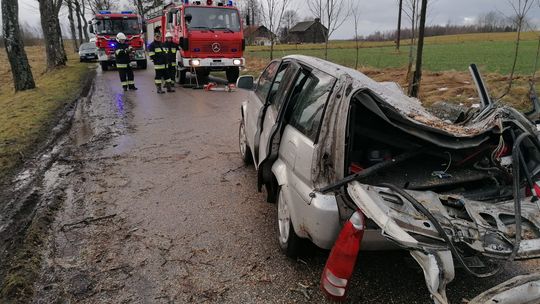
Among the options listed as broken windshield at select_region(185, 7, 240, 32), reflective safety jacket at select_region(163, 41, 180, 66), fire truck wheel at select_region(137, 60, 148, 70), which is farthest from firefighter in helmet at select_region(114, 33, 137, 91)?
Result: fire truck wheel at select_region(137, 60, 148, 70)

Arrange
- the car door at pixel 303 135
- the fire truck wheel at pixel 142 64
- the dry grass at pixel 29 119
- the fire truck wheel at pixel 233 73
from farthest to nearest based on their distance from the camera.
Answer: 1. the fire truck wheel at pixel 142 64
2. the fire truck wheel at pixel 233 73
3. the dry grass at pixel 29 119
4. the car door at pixel 303 135


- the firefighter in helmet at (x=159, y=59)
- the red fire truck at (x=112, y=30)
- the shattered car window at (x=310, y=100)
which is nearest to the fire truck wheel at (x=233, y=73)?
the firefighter in helmet at (x=159, y=59)

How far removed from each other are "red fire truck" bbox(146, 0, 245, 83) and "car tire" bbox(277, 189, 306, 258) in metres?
12.0

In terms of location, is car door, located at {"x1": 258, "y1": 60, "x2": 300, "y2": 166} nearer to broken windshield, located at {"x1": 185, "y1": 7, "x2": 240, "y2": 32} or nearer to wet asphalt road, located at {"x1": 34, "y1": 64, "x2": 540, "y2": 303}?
wet asphalt road, located at {"x1": 34, "y1": 64, "x2": 540, "y2": 303}

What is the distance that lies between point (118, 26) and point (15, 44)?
331 inches

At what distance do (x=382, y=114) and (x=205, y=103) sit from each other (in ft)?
31.0

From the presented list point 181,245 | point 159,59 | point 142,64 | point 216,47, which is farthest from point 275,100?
point 142,64

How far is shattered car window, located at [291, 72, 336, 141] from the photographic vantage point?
329cm

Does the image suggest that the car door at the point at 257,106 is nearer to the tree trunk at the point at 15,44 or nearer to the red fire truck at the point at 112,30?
the tree trunk at the point at 15,44

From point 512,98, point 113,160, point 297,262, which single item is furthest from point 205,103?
point 297,262

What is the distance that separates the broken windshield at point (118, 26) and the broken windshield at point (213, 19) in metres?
8.78

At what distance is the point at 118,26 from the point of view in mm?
21969

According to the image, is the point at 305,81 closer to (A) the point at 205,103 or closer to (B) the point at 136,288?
(B) the point at 136,288

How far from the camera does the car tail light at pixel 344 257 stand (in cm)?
260
